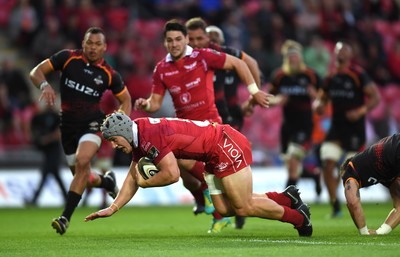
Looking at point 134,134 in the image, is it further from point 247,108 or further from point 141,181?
point 247,108

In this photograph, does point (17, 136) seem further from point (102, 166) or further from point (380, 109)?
point (380, 109)

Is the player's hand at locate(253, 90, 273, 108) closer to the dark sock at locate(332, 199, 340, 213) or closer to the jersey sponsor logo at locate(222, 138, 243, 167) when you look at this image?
the jersey sponsor logo at locate(222, 138, 243, 167)

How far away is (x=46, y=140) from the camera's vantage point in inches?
811

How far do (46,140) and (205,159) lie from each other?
10.5 m

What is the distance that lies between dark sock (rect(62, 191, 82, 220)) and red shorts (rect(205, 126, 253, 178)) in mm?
2543

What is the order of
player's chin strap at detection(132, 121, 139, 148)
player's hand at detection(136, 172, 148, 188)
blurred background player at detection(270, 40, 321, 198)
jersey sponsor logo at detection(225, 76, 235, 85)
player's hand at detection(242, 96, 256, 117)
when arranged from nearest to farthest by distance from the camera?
player's chin strap at detection(132, 121, 139, 148) → player's hand at detection(136, 172, 148, 188) → player's hand at detection(242, 96, 256, 117) → jersey sponsor logo at detection(225, 76, 235, 85) → blurred background player at detection(270, 40, 321, 198)

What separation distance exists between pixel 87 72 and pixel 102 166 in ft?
22.7

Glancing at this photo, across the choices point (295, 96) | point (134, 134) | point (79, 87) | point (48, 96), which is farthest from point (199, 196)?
point (295, 96)

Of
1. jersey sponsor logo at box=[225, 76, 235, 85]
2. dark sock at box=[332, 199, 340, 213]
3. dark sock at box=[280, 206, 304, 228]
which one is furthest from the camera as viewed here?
dark sock at box=[332, 199, 340, 213]

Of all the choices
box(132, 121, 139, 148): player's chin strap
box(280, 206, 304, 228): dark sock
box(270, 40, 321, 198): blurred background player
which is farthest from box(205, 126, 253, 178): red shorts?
box(270, 40, 321, 198): blurred background player

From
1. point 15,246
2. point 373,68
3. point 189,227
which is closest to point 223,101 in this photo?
point 189,227

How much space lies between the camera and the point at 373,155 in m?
11.1

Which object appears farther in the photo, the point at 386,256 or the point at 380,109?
the point at 380,109

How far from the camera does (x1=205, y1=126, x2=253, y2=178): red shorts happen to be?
417 inches
